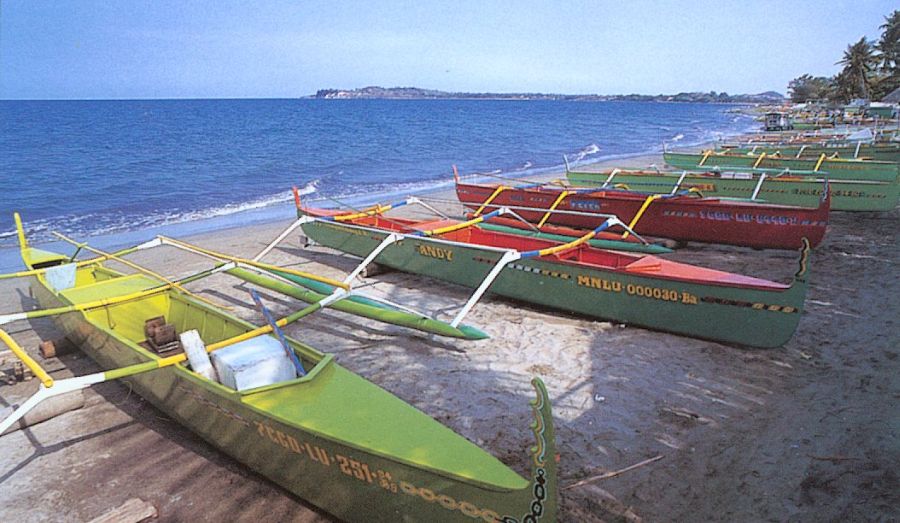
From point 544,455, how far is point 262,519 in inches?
91.9

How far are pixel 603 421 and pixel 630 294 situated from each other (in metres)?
2.07

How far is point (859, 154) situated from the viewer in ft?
54.0

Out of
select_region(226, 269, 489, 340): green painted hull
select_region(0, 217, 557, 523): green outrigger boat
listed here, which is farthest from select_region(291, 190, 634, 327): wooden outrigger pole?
select_region(0, 217, 557, 523): green outrigger boat

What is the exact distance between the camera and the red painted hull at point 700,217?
855 cm

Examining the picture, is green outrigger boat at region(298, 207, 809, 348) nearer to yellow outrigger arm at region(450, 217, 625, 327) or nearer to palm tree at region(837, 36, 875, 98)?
yellow outrigger arm at region(450, 217, 625, 327)

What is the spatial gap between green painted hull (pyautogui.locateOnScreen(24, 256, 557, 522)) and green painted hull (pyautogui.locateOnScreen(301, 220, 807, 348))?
3.51m

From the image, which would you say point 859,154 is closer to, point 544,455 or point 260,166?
point 544,455

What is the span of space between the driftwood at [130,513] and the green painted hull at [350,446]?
2.02 ft

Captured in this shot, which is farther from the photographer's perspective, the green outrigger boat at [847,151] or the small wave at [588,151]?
the small wave at [588,151]

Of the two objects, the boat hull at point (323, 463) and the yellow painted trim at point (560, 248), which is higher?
the yellow painted trim at point (560, 248)

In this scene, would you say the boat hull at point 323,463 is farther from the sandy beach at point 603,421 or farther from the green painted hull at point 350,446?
the sandy beach at point 603,421

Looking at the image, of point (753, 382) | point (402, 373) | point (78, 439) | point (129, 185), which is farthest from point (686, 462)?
point (129, 185)

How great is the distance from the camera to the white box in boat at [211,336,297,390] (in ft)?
12.4

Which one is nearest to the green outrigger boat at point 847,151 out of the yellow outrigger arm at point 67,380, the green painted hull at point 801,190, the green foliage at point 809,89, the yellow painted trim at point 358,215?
the green painted hull at point 801,190
